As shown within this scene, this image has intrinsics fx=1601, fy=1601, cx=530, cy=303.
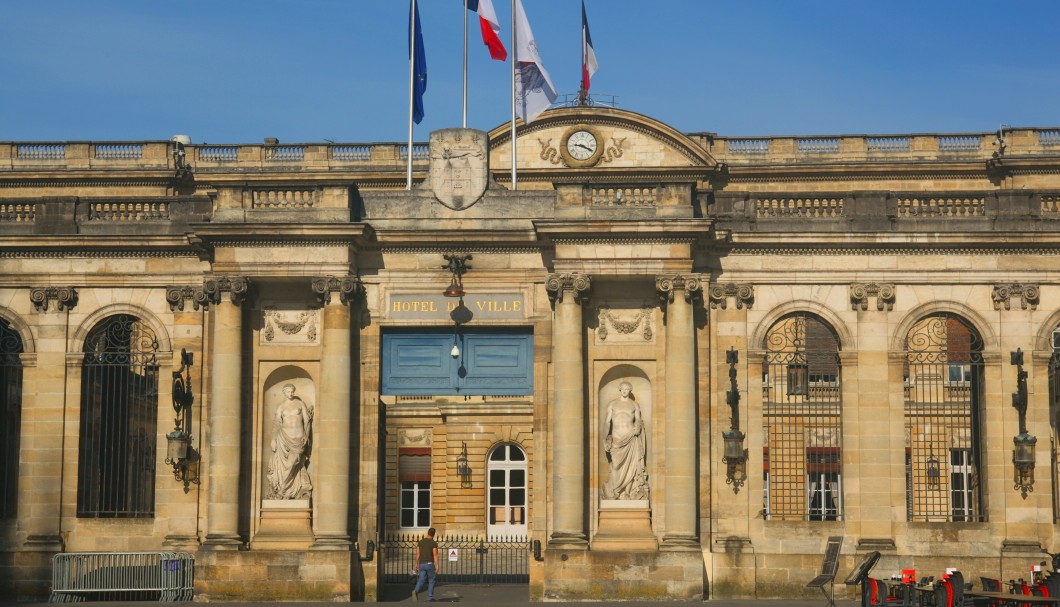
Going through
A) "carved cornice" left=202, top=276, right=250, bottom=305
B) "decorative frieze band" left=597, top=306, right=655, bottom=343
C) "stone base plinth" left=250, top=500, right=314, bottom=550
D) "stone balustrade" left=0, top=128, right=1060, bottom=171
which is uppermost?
Result: "stone balustrade" left=0, top=128, right=1060, bottom=171

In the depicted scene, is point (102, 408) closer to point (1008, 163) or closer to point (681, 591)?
point (681, 591)

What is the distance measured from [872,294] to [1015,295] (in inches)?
100

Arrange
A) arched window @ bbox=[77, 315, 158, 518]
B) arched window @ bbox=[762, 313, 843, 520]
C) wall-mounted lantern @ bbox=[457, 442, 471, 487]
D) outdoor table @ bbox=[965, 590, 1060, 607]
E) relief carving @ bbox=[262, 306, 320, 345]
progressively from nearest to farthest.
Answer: outdoor table @ bbox=[965, 590, 1060, 607]
relief carving @ bbox=[262, 306, 320, 345]
arched window @ bbox=[77, 315, 158, 518]
arched window @ bbox=[762, 313, 843, 520]
wall-mounted lantern @ bbox=[457, 442, 471, 487]

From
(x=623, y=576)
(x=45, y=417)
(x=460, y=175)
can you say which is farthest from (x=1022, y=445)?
(x=45, y=417)

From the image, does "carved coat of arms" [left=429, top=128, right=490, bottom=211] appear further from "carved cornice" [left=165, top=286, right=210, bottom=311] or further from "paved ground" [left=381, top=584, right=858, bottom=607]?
"paved ground" [left=381, top=584, right=858, bottom=607]

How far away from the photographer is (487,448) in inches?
1859

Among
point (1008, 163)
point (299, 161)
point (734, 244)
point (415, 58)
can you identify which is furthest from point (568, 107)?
point (734, 244)

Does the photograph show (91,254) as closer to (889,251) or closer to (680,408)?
(680,408)

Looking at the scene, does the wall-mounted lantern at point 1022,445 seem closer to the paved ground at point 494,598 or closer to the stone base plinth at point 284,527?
the paved ground at point 494,598

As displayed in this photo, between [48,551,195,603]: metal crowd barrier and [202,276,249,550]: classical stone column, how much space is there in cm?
83

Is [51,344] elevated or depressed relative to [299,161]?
depressed

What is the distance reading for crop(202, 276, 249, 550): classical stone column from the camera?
28172mm

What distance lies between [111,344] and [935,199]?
15641 mm

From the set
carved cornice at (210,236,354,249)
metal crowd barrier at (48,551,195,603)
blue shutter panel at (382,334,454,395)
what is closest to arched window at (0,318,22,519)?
metal crowd barrier at (48,551,195,603)
